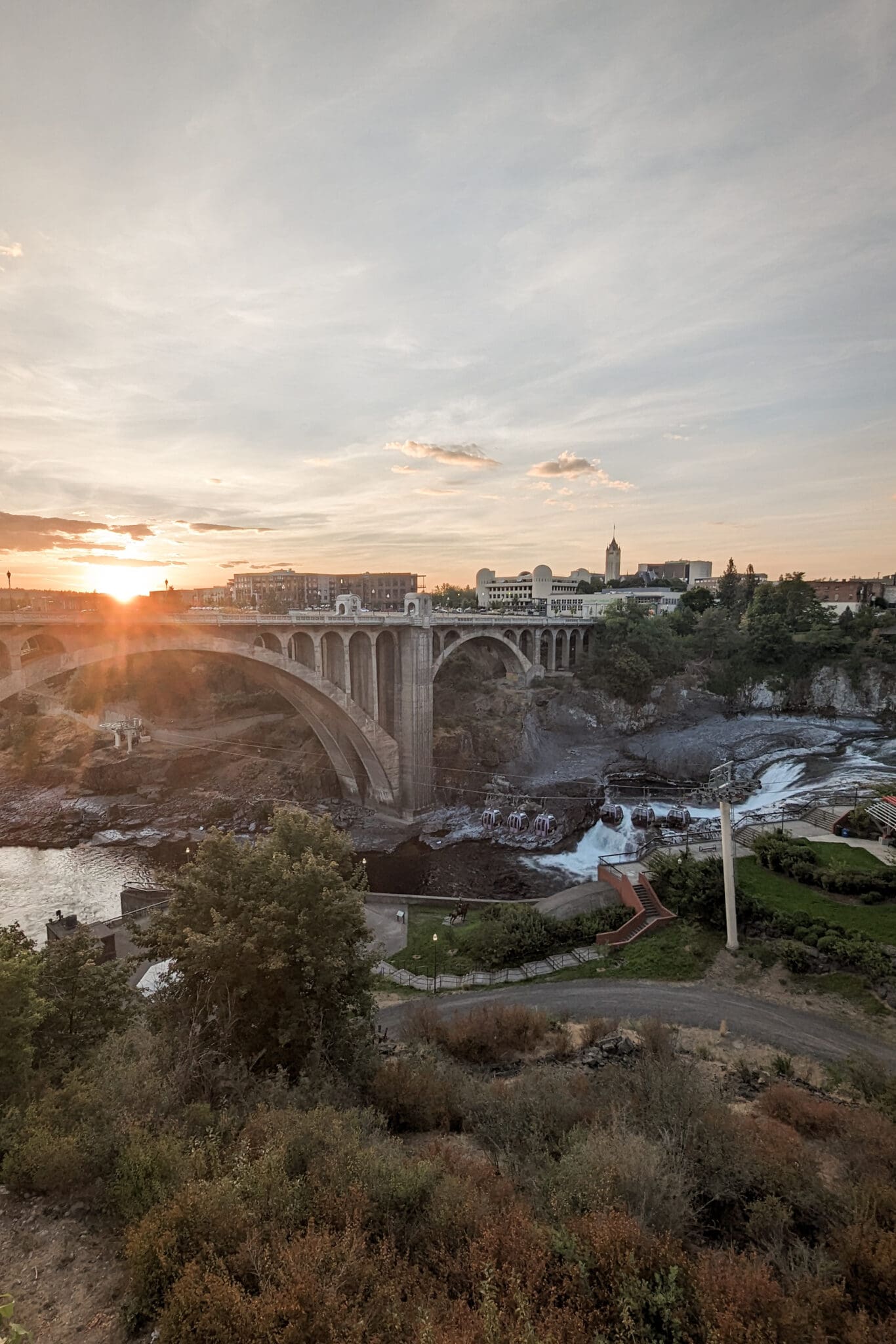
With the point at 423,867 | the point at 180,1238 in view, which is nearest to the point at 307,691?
the point at 423,867

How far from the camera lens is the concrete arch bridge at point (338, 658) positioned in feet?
90.3

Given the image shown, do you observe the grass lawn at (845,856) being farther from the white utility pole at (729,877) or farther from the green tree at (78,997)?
the green tree at (78,997)

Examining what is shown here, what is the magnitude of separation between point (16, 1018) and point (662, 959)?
1707 cm

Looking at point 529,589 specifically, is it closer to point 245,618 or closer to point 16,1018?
point 245,618

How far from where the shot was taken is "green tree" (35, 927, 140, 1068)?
465 inches

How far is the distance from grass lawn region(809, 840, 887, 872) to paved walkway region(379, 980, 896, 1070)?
298 inches

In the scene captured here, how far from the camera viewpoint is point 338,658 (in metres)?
38.4

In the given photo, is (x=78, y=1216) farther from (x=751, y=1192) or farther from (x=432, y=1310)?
(x=751, y=1192)

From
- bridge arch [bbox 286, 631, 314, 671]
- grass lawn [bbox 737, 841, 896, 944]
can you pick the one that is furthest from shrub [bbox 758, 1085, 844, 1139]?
bridge arch [bbox 286, 631, 314, 671]

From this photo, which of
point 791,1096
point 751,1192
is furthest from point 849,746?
point 751,1192

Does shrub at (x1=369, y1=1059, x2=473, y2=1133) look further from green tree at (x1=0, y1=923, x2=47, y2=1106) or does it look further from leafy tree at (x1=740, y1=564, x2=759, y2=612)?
leafy tree at (x1=740, y1=564, x2=759, y2=612)

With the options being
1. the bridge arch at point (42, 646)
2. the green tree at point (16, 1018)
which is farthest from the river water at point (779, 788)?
the bridge arch at point (42, 646)

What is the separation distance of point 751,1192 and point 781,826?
2058cm

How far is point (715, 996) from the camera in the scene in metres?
17.0
